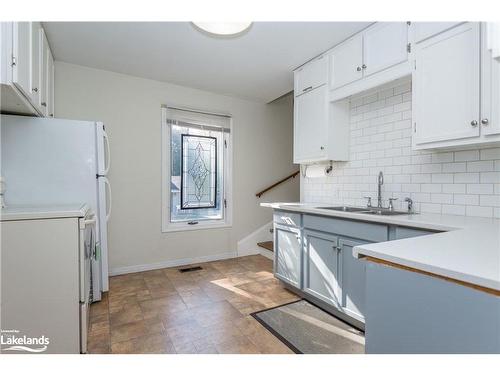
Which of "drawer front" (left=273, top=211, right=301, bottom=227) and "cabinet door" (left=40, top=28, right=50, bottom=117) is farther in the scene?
"drawer front" (left=273, top=211, right=301, bottom=227)

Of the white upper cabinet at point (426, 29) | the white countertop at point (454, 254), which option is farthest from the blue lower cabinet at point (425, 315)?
the white upper cabinet at point (426, 29)

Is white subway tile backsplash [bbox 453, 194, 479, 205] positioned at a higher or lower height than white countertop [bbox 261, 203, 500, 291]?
higher

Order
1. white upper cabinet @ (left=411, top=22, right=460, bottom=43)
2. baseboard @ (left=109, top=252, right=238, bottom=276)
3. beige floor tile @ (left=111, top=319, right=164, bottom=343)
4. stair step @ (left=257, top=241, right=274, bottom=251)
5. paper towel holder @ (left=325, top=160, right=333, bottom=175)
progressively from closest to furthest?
white upper cabinet @ (left=411, top=22, right=460, bottom=43) < beige floor tile @ (left=111, top=319, right=164, bottom=343) < paper towel holder @ (left=325, top=160, right=333, bottom=175) < baseboard @ (left=109, top=252, right=238, bottom=276) < stair step @ (left=257, top=241, right=274, bottom=251)

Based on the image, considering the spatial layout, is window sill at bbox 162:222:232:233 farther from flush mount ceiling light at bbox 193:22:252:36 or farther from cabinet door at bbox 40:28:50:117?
flush mount ceiling light at bbox 193:22:252:36

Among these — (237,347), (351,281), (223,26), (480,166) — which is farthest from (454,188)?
(223,26)

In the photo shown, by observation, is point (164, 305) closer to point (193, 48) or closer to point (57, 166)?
point (57, 166)

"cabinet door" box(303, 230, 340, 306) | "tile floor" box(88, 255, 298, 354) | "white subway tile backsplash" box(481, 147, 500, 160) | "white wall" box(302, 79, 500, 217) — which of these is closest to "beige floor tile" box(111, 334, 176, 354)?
"tile floor" box(88, 255, 298, 354)

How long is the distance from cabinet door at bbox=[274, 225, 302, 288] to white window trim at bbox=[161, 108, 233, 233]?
4.21 ft

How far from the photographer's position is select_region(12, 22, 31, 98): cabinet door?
1.52 m

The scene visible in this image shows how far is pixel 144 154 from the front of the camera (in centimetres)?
333

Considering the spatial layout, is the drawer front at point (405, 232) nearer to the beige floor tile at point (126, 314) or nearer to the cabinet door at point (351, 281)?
the cabinet door at point (351, 281)

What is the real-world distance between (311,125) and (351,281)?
1.63 meters

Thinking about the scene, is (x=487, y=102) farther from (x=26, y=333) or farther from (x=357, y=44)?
(x=26, y=333)
